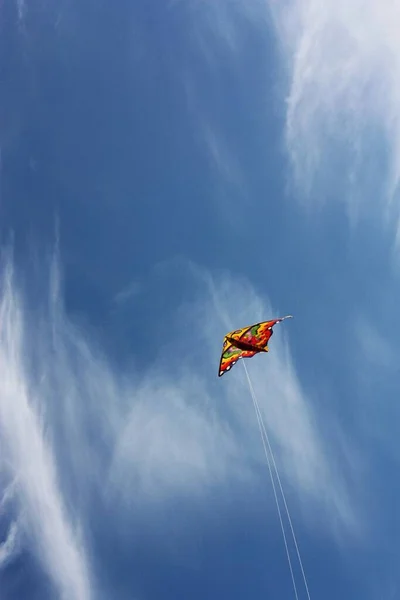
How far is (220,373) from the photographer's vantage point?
132 feet

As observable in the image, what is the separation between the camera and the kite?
1578 inches

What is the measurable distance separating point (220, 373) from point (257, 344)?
3.81 metres

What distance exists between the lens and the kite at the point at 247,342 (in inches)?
1578

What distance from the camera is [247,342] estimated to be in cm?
4016

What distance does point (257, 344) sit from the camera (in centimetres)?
4000
